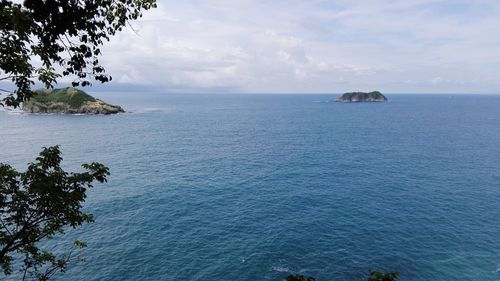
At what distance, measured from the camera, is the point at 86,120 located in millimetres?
196000

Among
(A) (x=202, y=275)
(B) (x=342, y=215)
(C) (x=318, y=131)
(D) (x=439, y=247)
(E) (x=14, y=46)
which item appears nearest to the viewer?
(E) (x=14, y=46)

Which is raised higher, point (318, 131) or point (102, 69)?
point (102, 69)

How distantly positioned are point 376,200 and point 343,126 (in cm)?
12449

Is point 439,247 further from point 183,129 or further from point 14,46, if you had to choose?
point 183,129

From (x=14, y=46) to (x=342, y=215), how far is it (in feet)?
209

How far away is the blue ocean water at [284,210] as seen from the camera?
49.8 m

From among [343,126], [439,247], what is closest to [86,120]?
[343,126]

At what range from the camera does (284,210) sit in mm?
69312

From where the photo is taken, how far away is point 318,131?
173250 mm

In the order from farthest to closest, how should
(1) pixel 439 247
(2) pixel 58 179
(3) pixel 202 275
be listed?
(1) pixel 439 247
(3) pixel 202 275
(2) pixel 58 179

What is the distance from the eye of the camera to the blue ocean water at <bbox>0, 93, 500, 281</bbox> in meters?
49.8

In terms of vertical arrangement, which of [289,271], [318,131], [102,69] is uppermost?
[102,69]

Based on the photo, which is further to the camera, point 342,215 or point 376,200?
point 376,200

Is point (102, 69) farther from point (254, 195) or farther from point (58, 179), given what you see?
point (254, 195)
